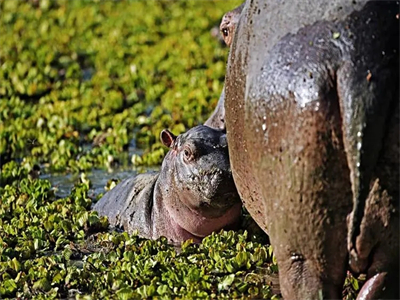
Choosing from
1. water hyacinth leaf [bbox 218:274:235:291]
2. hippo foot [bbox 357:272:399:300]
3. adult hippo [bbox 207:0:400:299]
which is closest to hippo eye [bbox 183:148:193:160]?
water hyacinth leaf [bbox 218:274:235:291]

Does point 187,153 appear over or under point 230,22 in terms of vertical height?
under

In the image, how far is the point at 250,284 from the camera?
4.86 meters

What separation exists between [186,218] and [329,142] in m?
1.96

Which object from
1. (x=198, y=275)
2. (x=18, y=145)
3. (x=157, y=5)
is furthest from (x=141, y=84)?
(x=198, y=275)

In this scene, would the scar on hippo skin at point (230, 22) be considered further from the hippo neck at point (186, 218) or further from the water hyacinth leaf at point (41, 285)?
the water hyacinth leaf at point (41, 285)

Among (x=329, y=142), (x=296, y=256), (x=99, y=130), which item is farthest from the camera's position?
(x=99, y=130)

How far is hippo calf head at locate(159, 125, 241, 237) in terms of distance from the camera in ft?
17.7

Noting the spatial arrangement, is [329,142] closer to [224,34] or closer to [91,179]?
[224,34]

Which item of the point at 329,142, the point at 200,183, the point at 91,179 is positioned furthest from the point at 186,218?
the point at 91,179

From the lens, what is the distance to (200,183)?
17.9ft

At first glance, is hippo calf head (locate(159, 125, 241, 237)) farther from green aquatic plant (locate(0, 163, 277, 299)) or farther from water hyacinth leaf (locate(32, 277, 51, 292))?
water hyacinth leaf (locate(32, 277, 51, 292))

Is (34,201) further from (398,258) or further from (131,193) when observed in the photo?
(398,258)

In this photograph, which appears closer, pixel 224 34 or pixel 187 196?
pixel 187 196

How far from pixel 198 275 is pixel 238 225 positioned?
3.08ft
